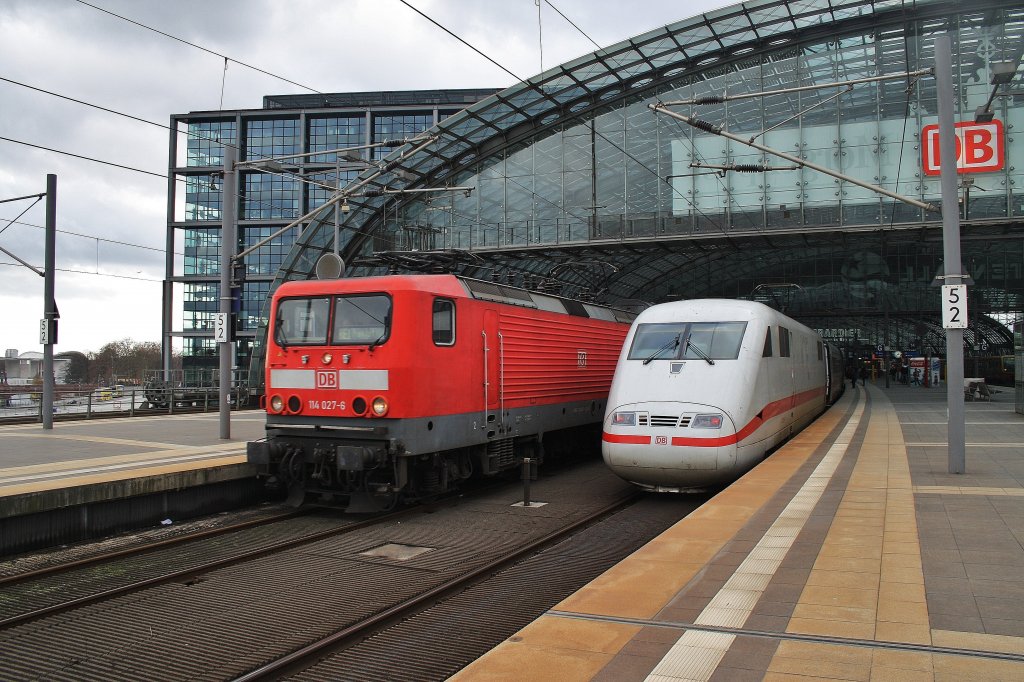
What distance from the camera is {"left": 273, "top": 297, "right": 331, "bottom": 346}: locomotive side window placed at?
11.0 m

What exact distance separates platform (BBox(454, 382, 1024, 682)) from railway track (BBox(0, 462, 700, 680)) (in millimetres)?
1496

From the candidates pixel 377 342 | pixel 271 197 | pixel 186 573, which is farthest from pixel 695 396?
pixel 271 197

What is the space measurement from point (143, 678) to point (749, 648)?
13.4 feet

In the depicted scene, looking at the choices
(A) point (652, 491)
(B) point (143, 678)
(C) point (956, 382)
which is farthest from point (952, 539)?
(B) point (143, 678)

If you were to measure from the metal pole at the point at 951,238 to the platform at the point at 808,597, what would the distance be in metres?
1.15

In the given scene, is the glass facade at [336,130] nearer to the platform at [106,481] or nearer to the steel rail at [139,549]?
the platform at [106,481]

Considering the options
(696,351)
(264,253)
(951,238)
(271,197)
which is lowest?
(696,351)

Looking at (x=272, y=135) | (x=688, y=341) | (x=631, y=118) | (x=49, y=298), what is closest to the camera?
(x=688, y=341)

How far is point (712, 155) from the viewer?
30078 millimetres

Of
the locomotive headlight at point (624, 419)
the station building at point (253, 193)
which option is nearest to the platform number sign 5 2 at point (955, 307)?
the locomotive headlight at point (624, 419)

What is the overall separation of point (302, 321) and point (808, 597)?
26.6 ft

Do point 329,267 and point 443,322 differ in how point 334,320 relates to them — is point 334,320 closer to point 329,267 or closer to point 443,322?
point 443,322

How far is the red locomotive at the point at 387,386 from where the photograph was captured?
10273 mm

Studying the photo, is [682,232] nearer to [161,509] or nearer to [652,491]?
[652,491]
